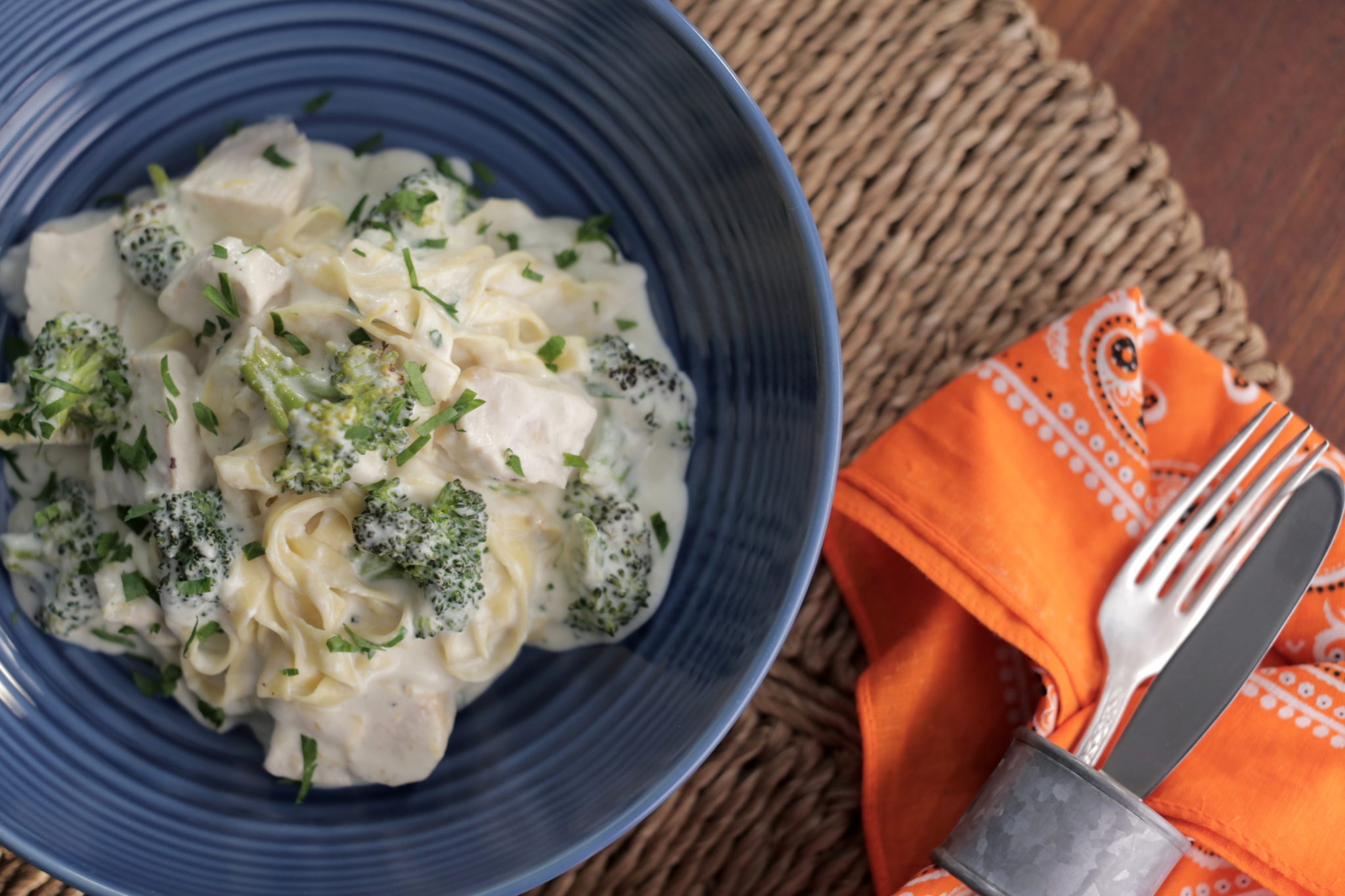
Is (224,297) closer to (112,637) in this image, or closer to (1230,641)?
(112,637)

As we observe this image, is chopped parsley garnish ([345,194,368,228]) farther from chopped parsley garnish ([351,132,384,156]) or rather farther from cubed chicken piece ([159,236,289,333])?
cubed chicken piece ([159,236,289,333])

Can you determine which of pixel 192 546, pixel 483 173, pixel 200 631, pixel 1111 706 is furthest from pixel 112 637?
pixel 1111 706

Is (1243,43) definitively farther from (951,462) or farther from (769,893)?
(769,893)

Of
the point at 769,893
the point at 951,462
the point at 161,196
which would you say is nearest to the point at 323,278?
the point at 161,196

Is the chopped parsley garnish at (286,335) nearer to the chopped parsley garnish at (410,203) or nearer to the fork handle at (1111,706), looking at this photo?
the chopped parsley garnish at (410,203)

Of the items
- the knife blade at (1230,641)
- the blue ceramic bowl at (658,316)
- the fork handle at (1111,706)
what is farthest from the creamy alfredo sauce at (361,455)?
the knife blade at (1230,641)

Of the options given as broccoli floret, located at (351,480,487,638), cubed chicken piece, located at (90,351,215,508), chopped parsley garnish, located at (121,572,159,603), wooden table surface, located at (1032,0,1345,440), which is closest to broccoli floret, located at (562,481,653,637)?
broccoli floret, located at (351,480,487,638)

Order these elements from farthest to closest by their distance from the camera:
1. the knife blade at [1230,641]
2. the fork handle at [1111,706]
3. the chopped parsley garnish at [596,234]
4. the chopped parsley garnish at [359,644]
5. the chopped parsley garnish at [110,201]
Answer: the chopped parsley garnish at [596,234], the chopped parsley garnish at [110,201], the fork handle at [1111,706], the knife blade at [1230,641], the chopped parsley garnish at [359,644]
